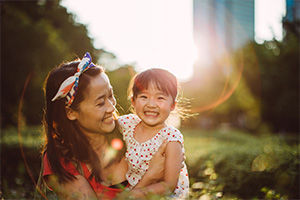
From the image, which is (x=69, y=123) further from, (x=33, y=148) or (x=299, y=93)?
(x=299, y=93)

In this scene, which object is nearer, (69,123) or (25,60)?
(69,123)

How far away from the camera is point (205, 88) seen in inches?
1437

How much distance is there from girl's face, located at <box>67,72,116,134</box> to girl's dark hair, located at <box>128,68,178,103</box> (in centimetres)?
30

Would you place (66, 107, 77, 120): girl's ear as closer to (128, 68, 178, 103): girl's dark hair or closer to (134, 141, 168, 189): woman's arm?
(128, 68, 178, 103): girl's dark hair

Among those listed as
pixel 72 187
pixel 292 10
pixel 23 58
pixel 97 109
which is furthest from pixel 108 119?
pixel 23 58

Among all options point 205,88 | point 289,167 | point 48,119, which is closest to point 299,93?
point 289,167

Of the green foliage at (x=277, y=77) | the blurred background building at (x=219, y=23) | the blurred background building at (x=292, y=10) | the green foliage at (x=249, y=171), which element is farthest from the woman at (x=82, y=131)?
the blurred background building at (x=219, y=23)

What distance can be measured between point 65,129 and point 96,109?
0.40 meters

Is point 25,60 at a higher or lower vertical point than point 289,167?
higher

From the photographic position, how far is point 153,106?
2.83 metres

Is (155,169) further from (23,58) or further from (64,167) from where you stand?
(23,58)

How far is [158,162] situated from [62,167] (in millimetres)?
862

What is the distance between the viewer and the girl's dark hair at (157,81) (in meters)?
2.90

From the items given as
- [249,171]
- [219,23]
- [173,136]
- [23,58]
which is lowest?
[249,171]
